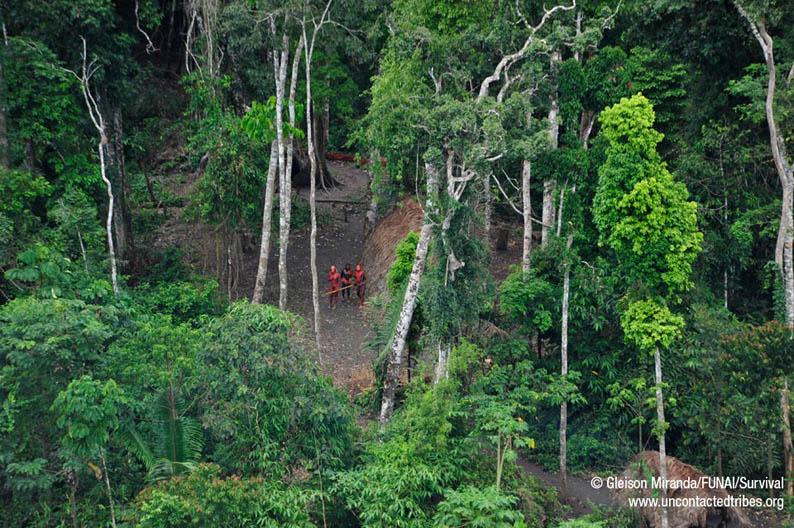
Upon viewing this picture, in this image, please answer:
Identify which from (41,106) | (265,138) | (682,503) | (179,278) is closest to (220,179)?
(265,138)

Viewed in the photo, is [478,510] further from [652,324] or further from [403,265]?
[403,265]

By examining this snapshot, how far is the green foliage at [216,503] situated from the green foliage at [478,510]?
2.34m

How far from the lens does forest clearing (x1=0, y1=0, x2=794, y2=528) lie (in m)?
14.8

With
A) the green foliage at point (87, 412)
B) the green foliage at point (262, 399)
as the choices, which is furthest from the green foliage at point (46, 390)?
the green foliage at point (262, 399)

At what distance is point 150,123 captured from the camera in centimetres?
2775

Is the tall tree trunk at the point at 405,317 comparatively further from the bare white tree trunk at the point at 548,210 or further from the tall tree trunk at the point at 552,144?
the bare white tree trunk at the point at 548,210

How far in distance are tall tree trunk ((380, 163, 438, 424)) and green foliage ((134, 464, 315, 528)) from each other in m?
5.49

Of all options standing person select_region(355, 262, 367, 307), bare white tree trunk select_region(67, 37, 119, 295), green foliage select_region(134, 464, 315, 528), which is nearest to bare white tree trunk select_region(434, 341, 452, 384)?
green foliage select_region(134, 464, 315, 528)

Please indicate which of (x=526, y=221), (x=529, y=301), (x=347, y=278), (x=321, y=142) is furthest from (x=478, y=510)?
(x=321, y=142)

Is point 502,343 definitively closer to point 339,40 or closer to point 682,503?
point 682,503

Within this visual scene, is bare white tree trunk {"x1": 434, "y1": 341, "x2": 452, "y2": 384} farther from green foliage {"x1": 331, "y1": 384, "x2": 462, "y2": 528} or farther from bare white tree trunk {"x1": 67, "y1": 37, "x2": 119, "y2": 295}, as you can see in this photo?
bare white tree trunk {"x1": 67, "y1": 37, "x2": 119, "y2": 295}

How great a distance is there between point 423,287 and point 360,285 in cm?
814

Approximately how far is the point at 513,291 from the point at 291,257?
11.4m

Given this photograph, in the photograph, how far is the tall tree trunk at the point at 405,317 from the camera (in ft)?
61.7
